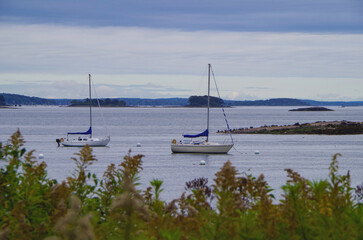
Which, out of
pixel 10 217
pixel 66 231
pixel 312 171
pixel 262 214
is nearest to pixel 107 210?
pixel 10 217

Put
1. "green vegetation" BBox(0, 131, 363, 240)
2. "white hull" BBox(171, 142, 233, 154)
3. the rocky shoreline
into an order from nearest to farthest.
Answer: "green vegetation" BBox(0, 131, 363, 240)
"white hull" BBox(171, 142, 233, 154)
the rocky shoreline

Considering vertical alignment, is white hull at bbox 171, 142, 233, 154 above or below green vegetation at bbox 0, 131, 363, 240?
below

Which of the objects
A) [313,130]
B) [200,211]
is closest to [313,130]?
[313,130]

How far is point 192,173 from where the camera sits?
4722cm

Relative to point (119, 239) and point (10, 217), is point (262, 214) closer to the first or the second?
point (119, 239)

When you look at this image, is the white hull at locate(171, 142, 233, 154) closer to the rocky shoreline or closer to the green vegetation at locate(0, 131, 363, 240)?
the rocky shoreline

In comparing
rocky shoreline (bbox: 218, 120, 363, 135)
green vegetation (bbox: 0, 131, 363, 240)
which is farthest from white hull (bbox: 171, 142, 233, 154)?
green vegetation (bbox: 0, 131, 363, 240)

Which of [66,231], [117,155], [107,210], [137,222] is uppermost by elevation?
[66,231]

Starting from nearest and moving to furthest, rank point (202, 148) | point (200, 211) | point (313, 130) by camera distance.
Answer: point (200, 211) < point (202, 148) < point (313, 130)

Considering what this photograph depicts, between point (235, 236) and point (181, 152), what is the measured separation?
60.1m

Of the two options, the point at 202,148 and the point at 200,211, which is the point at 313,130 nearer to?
the point at 202,148

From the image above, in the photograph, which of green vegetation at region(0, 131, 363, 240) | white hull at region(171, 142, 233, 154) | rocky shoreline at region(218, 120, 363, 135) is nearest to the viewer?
green vegetation at region(0, 131, 363, 240)

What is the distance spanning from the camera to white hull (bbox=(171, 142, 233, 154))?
6406 cm

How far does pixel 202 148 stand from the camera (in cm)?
6388
